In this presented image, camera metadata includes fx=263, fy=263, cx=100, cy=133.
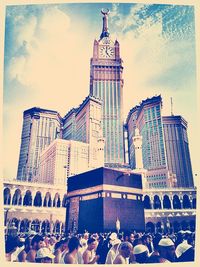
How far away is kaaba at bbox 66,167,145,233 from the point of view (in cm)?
1655

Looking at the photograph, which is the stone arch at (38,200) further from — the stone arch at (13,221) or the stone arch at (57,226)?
the stone arch at (13,221)

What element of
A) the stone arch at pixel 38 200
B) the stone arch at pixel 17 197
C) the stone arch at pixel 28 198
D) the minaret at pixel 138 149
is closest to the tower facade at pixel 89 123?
the minaret at pixel 138 149

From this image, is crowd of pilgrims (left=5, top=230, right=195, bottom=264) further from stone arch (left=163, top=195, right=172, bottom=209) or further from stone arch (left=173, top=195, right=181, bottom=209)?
stone arch (left=163, top=195, right=172, bottom=209)

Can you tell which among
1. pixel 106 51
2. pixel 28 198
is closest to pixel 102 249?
pixel 28 198

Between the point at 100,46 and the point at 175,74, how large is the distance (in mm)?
9471

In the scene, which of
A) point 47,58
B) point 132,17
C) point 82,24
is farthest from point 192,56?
point 47,58

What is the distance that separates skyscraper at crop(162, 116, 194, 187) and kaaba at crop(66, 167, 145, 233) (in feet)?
10.2

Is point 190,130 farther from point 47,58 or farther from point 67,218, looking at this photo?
point 67,218

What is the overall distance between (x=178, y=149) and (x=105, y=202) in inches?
271

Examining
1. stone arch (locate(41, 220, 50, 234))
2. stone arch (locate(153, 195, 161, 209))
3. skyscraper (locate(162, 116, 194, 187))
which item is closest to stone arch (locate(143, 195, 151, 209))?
stone arch (locate(153, 195, 161, 209))

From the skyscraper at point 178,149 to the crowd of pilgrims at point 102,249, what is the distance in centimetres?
574

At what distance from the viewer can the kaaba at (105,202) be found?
16547 millimetres

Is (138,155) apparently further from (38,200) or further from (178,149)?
(38,200)

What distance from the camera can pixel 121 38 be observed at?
16484 millimetres
